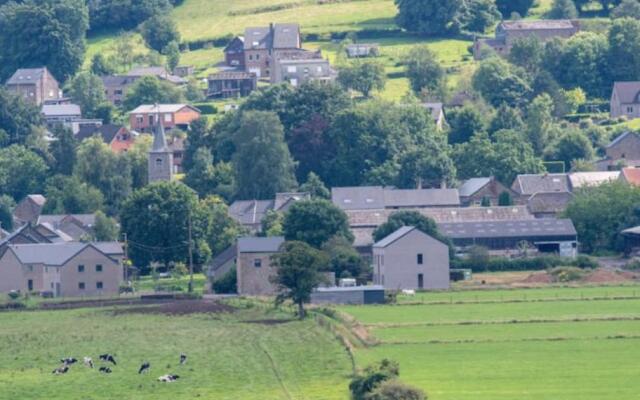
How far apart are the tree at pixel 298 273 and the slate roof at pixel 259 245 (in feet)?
37.6

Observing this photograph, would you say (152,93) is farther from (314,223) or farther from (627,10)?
(314,223)

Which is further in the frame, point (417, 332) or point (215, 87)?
point (215, 87)

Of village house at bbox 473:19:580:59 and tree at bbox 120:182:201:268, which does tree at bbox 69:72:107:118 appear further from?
tree at bbox 120:182:201:268

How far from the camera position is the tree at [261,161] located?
129 m

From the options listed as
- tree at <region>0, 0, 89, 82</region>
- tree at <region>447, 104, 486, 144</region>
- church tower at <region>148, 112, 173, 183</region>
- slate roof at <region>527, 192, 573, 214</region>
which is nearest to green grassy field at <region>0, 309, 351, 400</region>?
slate roof at <region>527, 192, 573, 214</region>

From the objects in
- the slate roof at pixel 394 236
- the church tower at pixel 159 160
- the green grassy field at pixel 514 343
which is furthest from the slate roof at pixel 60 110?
the green grassy field at pixel 514 343

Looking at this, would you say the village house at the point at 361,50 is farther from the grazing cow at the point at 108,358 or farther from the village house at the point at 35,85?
the grazing cow at the point at 108,358

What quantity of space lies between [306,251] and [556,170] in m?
48.6

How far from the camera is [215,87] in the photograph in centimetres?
16012

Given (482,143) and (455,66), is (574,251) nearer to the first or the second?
(482,143)

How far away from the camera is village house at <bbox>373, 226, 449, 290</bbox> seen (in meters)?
99.3

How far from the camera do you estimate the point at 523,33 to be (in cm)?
16438

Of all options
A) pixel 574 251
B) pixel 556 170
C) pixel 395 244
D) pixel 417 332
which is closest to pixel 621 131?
pixel 556 170

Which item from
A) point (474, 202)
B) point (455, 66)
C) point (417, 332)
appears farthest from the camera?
point (455, 66)
